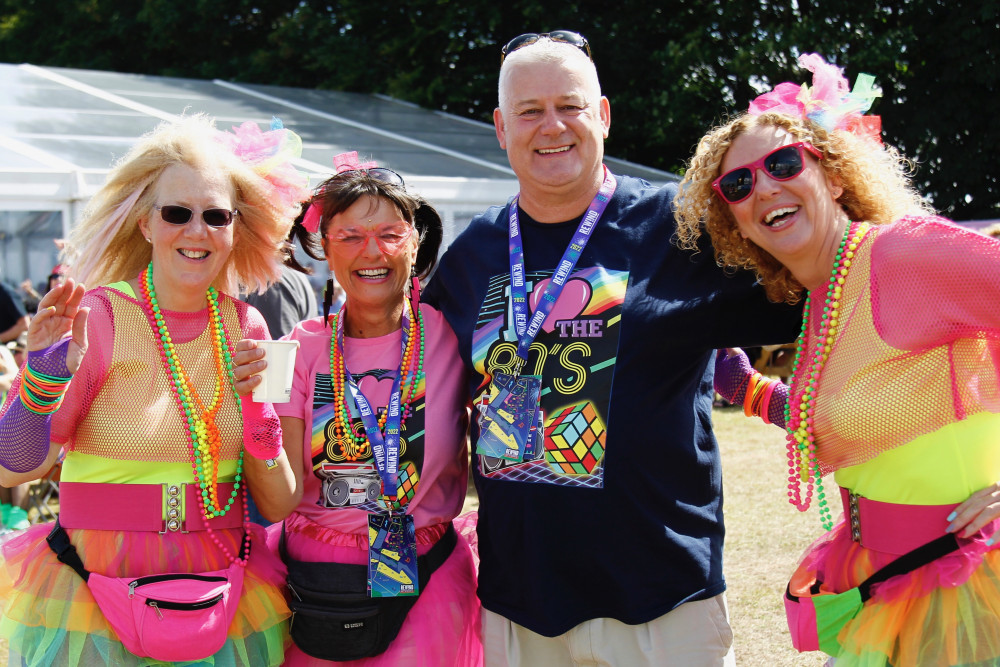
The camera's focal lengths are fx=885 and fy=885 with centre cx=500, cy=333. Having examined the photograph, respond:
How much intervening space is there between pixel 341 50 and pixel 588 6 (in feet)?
16.6

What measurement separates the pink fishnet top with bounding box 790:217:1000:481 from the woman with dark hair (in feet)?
3.73

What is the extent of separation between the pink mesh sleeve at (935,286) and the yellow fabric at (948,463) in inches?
8.5

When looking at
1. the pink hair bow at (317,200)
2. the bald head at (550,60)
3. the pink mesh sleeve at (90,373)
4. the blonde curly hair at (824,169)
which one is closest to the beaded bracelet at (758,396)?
the blonde curly hair at (824,169)

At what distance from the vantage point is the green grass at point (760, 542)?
4316 millimetres

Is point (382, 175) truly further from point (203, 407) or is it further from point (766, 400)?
point (766, 400)

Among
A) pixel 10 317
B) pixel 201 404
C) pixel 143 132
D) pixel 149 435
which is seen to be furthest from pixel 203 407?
pixel 143 132

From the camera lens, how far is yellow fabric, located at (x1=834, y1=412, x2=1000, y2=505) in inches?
80.9

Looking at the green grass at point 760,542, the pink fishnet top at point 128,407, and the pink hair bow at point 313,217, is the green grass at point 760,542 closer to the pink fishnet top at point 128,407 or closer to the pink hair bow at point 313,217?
the pink fishnet top at point 128,407

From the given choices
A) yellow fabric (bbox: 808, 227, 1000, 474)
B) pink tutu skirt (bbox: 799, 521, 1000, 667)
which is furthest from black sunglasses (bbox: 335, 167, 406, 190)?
pink tutu skirt (bbox: 799, 521, 1000, 667)

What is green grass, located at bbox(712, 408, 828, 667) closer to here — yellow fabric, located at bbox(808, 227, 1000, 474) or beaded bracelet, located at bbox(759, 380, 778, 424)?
beaded bracelet, located at bbox(759, 380, 778, 424)

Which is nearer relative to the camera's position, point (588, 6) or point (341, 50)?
point (588, 6)

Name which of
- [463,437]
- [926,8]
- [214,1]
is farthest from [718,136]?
[214,1]

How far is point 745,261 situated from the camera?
7.98 ft

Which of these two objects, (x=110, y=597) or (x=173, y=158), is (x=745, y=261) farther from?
(x=110, y=597)
